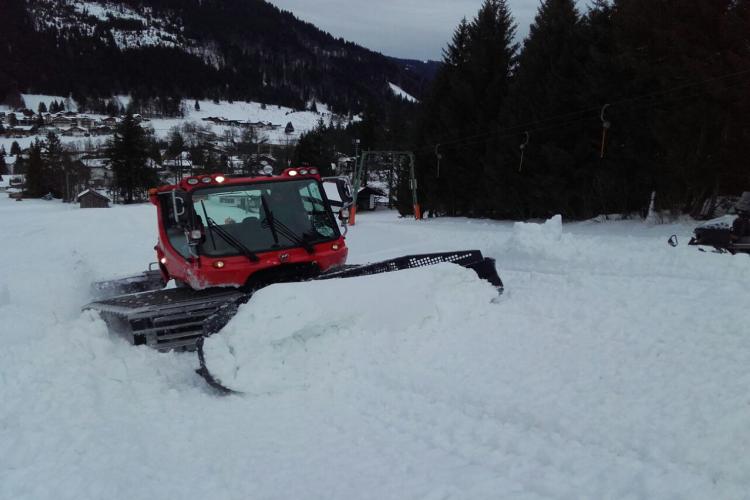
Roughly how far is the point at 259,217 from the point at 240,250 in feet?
1.67

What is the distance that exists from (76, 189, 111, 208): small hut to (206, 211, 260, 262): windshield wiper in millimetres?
57394

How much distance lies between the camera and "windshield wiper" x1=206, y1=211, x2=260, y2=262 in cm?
668

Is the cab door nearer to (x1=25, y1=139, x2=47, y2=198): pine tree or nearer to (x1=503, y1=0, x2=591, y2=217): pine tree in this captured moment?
(x1=503, y1=0, x2=591, y2=217): pine tree

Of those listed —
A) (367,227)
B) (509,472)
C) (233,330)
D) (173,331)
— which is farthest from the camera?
(367,227)

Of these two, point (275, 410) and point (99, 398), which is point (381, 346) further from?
point (99, 398)

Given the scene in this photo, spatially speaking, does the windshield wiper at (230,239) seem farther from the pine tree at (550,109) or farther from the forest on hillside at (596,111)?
the pine tree at (550,109)

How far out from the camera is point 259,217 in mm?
6953

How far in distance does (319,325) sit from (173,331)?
1646 mm

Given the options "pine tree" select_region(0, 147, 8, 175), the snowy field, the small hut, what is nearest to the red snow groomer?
the snowy field

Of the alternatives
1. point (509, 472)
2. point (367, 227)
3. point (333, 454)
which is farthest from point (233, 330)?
point (367, 227)

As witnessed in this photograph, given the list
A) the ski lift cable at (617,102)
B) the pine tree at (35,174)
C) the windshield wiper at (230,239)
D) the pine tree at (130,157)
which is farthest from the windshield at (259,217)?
the pine tree at (35,174)

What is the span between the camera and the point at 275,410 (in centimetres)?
465

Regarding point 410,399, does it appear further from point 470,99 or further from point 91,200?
point 91,200

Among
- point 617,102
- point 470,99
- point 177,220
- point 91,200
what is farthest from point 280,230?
point 91,200
